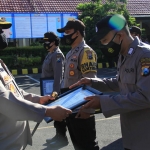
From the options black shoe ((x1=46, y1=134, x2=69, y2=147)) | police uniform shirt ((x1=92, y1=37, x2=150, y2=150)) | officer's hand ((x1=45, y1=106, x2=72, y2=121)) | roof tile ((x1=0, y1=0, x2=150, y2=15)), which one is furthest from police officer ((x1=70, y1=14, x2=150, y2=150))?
roof tile ((x1=0, y1=0, x2=150, y2=15))

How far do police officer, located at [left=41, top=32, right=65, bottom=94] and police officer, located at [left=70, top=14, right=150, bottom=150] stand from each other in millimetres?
2180

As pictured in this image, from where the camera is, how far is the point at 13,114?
6.99ft

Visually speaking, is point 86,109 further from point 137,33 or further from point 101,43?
point 137,33

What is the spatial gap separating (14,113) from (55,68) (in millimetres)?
2489

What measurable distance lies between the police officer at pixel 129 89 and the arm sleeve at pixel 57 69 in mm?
2170

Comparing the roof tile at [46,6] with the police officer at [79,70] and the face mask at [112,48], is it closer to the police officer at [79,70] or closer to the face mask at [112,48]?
the police officer at [79,70]

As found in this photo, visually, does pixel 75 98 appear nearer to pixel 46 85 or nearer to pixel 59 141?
pixel 46 85

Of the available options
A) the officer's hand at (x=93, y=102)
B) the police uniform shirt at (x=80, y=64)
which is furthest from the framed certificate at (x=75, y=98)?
the police uniform shirt at (x=80, y=64)

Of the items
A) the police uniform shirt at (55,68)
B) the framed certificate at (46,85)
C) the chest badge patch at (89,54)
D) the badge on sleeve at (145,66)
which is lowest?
the framed certificate at (46,85)

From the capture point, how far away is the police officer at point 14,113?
211cm

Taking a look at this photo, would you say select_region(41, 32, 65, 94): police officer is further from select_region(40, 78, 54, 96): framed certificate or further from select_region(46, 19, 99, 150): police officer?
select_region(46, 19, 99, 150): police officer

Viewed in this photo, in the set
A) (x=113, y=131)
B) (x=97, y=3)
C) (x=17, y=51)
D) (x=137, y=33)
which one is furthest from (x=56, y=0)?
(x=113, y=131)

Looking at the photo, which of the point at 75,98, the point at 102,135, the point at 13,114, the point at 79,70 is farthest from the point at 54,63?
the point at 13,114

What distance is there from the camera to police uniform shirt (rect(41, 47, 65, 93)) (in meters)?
4.53
